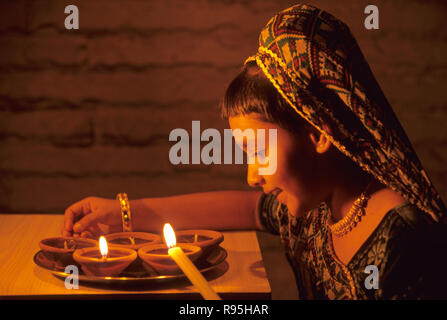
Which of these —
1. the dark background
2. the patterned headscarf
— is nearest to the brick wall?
the dark background

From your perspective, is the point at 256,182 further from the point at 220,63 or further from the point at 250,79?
the point at 220,63

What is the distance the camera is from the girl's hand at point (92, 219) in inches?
52.7

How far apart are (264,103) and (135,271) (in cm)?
45

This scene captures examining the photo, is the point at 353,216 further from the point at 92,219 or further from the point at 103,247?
the point at 92,219

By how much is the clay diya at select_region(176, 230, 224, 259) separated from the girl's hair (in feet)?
0.92

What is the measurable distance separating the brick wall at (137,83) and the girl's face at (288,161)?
0.69 m

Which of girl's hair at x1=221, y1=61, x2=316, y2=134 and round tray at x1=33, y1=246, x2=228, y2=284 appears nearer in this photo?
round tray at x1=33, y1=246, x2=228, y2=284

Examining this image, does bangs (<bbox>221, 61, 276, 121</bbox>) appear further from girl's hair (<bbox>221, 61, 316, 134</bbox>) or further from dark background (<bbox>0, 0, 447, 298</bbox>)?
dark background (<bbox>0, 0, 447, 298</bbox>)

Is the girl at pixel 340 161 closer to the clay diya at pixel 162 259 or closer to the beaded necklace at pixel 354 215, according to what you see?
the beaded necklace at pixel 354 215

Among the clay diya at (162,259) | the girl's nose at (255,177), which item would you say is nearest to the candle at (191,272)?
the clay diya at (162,259)

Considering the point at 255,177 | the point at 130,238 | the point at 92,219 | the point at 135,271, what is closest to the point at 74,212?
the point at 92,219

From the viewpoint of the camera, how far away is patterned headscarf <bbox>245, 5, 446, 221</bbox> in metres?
1.00

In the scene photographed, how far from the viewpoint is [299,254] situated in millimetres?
1396

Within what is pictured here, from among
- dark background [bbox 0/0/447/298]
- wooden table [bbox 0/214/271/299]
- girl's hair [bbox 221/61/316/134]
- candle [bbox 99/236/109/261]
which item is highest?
dark background [bbox 0/0/447/298]
